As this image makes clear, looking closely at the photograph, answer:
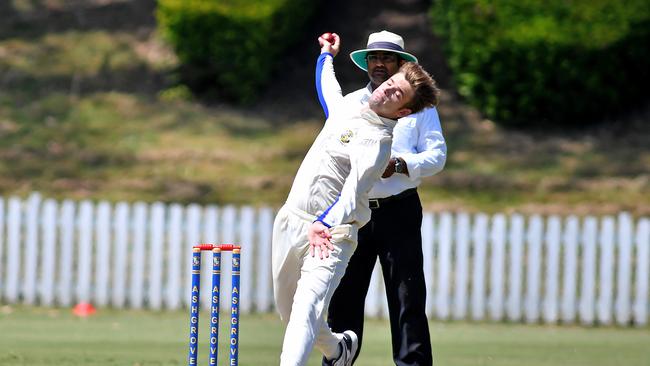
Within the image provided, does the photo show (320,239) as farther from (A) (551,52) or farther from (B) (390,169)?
(A) (551,52)

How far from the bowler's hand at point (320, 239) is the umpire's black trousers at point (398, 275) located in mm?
885

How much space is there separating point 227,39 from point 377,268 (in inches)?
245

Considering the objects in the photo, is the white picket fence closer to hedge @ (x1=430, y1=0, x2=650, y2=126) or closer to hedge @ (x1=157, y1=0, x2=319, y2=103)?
hedge @ (x1=430, y1=0, x2=650, y2=126)

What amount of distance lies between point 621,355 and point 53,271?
20.3 feet

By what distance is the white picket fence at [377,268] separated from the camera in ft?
42.3

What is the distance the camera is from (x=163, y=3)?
18062 millimetres

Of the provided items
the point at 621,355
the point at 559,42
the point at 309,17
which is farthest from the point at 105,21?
the point at 621,355

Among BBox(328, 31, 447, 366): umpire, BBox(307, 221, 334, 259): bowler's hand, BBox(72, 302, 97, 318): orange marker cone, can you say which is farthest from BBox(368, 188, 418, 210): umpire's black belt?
BBox(72, 302, 97, 318): orange marker cone

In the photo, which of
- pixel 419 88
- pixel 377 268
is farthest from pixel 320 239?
pixel 377 268

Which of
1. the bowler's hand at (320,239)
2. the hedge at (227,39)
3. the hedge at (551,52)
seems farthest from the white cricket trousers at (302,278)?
the hedge at (227,39)

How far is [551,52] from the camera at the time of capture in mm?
16688

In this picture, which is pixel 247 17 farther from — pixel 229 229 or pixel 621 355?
pixel 621 355

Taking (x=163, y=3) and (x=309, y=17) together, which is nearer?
(x=163, y=3)

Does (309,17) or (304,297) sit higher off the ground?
(309,17)
